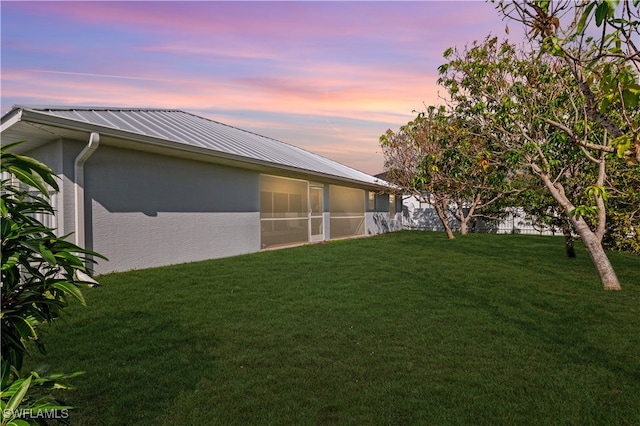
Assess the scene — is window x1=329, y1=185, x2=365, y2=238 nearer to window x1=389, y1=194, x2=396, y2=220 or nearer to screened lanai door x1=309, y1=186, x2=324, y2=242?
screened lanai door x1=309, y1=186, x2=324, y2=242

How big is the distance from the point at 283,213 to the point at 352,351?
44.5ft

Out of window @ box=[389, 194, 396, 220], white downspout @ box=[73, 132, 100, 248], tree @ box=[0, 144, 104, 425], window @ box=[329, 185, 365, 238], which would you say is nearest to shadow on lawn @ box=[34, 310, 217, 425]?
tree @ box=[0, 144, 104, 425]

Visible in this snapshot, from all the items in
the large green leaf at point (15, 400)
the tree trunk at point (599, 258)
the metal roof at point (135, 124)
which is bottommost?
the tree trunk at point (599, 258)

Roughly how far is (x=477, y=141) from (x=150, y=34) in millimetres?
7291

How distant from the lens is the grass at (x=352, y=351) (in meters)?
2.84

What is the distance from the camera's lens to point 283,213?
682 inches

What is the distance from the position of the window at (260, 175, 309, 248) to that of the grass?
7.47m

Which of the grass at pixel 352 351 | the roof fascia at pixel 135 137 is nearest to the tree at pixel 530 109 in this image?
the grass at pixel 352 351

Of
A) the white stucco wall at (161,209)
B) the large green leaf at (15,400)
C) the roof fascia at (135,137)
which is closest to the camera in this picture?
the large green leaf at (15,400)

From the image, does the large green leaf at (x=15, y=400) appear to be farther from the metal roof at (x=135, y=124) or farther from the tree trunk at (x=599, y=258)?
the tree trunk at (x=599, y=258)

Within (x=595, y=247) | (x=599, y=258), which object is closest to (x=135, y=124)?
(x=595, y=247)

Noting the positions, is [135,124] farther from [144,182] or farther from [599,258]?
[599,258]

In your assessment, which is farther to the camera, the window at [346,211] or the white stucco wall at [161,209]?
the window at [346,211]

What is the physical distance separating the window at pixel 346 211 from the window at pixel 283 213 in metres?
1.65
